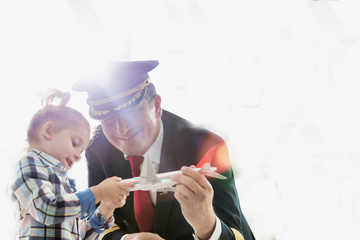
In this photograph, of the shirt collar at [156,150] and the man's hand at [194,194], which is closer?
the man's hand at [194,194]

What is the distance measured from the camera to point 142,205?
35.4 inches

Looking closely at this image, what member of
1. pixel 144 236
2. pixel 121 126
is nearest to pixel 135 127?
pixel 121 126

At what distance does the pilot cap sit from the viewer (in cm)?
82

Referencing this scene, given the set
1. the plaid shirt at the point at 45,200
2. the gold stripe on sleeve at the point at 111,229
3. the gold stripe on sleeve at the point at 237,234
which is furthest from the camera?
the gold stripe on sleeve at the point at 111,229

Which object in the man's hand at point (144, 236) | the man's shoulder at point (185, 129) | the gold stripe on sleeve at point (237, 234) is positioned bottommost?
the man's hand at point (144, 236)

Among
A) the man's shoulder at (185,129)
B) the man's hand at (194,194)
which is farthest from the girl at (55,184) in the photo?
the man's shoulder at (185,129)

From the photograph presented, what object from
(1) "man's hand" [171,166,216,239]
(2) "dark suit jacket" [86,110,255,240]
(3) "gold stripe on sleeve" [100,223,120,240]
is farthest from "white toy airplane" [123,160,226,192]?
(3) "gold stripe on sleeve" [100,223,120,240]

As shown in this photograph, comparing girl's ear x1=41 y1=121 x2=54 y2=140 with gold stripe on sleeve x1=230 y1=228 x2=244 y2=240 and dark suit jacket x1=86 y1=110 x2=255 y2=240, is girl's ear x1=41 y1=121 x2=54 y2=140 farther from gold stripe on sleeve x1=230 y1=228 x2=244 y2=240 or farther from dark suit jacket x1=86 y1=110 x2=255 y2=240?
gold stripe on sleeve x1=230 y1=228 x2=244 y2=240

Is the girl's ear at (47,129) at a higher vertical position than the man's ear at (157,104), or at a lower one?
lower

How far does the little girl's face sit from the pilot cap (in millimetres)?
81

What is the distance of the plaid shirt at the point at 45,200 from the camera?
2.18 feet

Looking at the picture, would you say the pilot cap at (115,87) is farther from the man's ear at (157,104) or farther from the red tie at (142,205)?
the red tie at (142,205)

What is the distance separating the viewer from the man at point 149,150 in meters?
0.83

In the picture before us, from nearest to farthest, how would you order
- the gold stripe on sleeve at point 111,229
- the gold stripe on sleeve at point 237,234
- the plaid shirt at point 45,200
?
the plaid shirt at point 45,200
the gold stripe on sleeve at point 237,234
the gold stripe on sleeve at point 111,229
